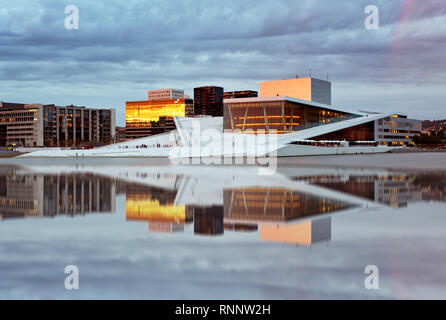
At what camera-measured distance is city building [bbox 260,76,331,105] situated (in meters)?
113

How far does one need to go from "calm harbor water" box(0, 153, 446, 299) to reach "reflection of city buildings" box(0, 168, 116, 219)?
63 mm

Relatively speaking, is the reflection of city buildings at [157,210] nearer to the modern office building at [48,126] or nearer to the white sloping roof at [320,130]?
the white sloping roof at [320,130]

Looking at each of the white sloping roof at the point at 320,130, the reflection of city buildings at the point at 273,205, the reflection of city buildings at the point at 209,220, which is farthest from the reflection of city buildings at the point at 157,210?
the white sloping roof at the point at 320,130

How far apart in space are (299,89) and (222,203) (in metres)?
102

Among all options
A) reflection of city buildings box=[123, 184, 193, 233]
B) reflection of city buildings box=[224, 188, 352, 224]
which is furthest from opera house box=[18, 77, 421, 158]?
reflection of city buildings box=[224, 188, 352, 224]

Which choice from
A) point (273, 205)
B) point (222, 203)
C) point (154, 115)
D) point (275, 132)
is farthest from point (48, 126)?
point (273, 205)

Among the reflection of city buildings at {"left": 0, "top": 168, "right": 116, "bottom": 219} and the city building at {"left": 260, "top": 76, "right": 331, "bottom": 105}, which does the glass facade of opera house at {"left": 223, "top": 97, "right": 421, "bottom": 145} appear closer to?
the city building at {"left": 260, "top": 76, "right": 331, "bottom": 105}

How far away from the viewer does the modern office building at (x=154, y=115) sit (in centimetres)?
19062

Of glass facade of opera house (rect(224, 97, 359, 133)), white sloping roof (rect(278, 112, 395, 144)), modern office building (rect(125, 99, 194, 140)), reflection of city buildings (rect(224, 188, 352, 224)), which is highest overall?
modern office building (rect(125, 99, 194, 140))

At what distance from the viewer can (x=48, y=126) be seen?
590 ft

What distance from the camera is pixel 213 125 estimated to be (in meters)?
95.5

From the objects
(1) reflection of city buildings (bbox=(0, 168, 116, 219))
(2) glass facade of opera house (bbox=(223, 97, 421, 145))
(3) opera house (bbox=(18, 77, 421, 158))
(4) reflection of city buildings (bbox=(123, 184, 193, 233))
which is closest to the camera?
(4) reflection of city buildings (bbox=(123, 184, 193, 233))
